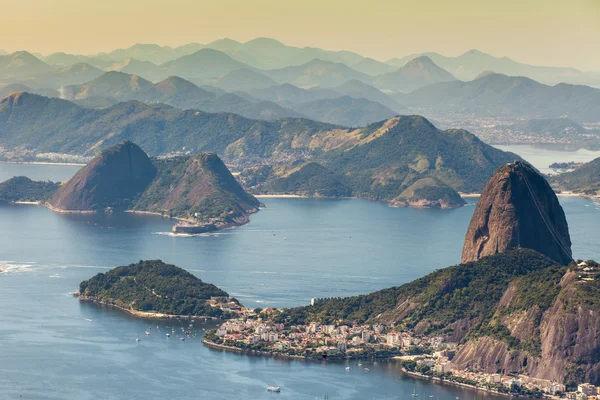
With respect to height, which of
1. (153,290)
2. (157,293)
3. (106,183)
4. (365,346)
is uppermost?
(106,183)

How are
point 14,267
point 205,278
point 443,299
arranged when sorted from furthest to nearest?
point 14,267 < point 205,278 < point 443,299

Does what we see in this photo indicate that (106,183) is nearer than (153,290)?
No

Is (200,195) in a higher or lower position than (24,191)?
higher

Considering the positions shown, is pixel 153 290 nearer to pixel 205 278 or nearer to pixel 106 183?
pixel 205 278

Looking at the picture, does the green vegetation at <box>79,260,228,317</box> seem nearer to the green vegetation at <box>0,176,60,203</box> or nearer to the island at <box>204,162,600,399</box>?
the island at <box>204,162,600,399</box>

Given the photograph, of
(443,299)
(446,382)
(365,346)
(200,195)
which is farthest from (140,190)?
(446,382)

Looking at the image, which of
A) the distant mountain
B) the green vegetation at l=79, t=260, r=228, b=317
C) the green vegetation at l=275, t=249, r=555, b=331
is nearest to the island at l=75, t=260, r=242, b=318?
the green vegetation at l=79, t=260, r=228, b=317
